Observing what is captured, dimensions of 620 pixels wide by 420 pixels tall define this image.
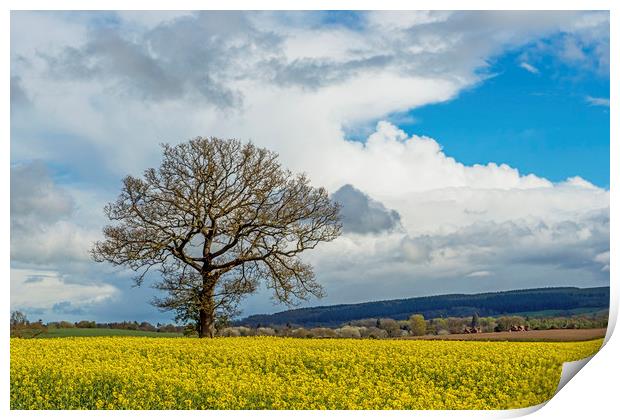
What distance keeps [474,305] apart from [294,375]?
280cm

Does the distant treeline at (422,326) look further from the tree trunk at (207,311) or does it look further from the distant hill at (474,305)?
the tree trunk at (207,311)

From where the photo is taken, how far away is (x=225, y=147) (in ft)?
41.4

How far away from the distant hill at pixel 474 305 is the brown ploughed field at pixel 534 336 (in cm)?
31

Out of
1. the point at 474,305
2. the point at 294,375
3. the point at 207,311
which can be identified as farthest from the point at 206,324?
the point at 474,305

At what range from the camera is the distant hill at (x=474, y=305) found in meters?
10.7

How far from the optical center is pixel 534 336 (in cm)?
1177

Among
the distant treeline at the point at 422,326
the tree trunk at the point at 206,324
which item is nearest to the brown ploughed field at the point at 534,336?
the distant treeline at the point at 422,326

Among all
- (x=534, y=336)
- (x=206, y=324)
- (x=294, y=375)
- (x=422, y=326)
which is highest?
(x=206, y=324)

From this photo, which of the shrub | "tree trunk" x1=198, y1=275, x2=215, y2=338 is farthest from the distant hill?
"tree trunk" x1=198, y1=275, x2=215, y2=338

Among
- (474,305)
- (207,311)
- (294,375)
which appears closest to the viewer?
(294,375)

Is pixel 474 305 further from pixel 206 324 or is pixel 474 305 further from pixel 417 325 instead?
pixel 206 324
